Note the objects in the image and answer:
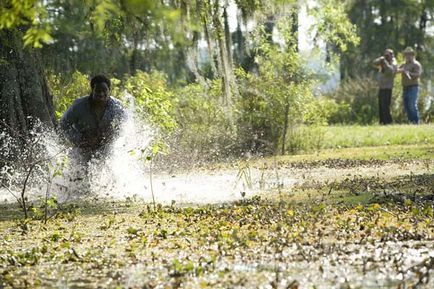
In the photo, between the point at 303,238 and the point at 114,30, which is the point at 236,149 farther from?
the point at 303,238

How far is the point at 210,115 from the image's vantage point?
19.9 m

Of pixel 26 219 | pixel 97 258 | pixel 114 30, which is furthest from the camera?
pixel 114 30

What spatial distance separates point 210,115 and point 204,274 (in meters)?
13.1

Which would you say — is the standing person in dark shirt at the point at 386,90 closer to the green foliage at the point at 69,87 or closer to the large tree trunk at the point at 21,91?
the green foliage at the point at 69,87

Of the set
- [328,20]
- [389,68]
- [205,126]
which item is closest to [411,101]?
[389,68]

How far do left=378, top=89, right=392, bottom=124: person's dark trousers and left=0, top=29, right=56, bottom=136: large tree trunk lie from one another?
1526 centimetres

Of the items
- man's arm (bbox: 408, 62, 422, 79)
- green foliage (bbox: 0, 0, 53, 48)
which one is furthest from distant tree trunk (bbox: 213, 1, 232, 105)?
man's arm (bbox: 408, 62, 422, 79)

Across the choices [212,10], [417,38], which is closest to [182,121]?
[212,10]

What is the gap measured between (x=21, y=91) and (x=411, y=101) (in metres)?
15.8

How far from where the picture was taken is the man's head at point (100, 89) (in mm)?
13180

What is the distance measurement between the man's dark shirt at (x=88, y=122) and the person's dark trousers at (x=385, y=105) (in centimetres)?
1609

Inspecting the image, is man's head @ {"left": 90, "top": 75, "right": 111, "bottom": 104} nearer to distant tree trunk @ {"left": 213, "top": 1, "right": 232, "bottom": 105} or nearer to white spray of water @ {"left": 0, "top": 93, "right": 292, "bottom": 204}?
white spray of water @ {"left": 0, "top": 93, "right": 292, "bottom": 204}

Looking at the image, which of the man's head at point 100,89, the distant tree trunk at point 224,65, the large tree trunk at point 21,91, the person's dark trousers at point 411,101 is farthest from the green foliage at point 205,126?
the person's dark trousers at point 411,101

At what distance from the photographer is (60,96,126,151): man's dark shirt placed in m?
13.3
